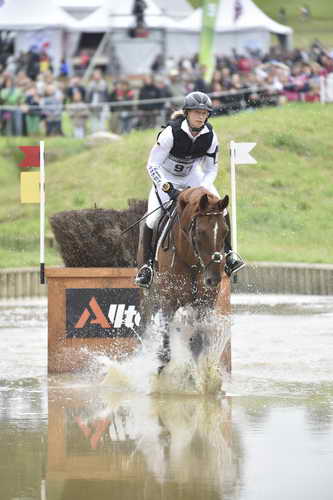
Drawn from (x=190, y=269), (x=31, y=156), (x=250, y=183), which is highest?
(x=31, y=156)

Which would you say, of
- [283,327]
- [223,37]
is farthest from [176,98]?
[283,327]

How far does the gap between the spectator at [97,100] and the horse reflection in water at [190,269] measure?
65.4 feet

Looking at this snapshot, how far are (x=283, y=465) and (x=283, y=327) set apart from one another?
7941 mm

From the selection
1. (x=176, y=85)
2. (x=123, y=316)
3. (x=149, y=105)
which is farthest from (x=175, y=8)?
(x=123, y=316)

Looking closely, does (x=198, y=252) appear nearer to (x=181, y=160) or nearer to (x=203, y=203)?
(x=203, y=203)

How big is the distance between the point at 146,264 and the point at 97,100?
20.0 meters

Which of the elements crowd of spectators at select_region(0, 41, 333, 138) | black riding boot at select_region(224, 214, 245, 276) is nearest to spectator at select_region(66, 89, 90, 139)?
crowd of spectators at select_region(0, 41, 333, 138)

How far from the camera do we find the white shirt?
33.2 ft

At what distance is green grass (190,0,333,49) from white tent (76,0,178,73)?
6.78 feet

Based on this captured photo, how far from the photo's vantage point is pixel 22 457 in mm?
7219

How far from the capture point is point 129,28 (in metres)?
34.5

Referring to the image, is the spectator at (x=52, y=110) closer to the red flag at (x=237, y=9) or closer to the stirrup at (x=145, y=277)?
the red flag at (x=237, y=9)

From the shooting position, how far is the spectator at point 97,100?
97.6ft

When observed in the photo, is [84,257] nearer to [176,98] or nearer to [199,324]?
[199,324]
